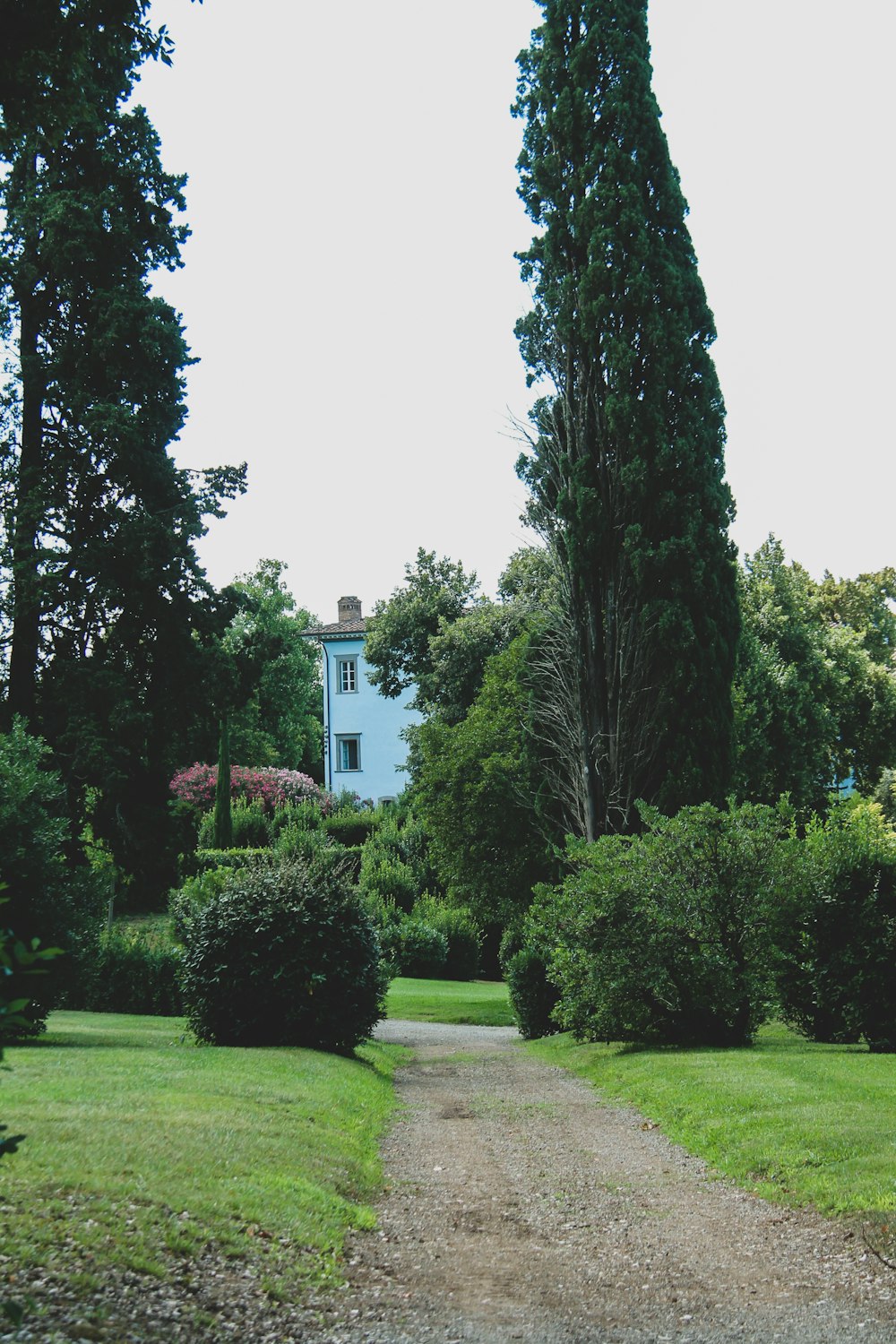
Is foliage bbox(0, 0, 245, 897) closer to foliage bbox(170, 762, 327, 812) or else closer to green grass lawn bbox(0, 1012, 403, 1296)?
green grass lawn bbox(0, 1012, 403, 1296)

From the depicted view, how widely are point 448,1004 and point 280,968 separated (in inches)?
551

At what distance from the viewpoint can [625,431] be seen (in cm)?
2227

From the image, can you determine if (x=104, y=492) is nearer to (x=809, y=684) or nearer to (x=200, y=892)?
(x=200, y=892)

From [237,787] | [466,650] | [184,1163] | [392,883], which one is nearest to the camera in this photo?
[184,1163]

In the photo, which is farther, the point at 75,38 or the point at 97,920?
the point at 97,920

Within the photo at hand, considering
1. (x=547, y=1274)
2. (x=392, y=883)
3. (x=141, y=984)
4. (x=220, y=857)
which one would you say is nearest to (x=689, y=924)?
(x=547, y=1274)

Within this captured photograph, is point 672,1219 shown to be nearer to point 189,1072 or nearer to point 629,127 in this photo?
point 189,1072

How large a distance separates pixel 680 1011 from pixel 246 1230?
1133cm

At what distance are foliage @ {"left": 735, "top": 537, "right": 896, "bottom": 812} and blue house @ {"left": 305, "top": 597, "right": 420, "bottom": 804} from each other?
794 inches

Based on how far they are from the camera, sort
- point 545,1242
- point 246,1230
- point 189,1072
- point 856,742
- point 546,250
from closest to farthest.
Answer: point 246,1230 < point 545,1242 < point 189,1072 < point 546,250 < point 856,742

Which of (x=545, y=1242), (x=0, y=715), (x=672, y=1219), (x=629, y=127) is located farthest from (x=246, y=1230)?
(x=629, y=127)

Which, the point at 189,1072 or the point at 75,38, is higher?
the point at 75,38

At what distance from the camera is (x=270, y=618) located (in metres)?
65.8

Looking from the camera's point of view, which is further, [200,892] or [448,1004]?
[448,1004]
